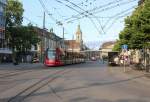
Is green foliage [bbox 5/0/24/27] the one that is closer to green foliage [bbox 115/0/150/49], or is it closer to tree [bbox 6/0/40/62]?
tree [bbox 6/0/40/62]

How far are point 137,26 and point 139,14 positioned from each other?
2.49m

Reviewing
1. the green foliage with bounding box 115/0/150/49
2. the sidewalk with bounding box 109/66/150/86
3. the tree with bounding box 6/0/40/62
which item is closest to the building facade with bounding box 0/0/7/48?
the tree with bounding box 6/0/40/62

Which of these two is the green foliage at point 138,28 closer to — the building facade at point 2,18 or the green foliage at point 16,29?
the building facade at point 2,18

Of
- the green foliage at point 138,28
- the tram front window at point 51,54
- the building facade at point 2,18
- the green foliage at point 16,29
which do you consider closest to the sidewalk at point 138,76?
the green foliage at point 138,28

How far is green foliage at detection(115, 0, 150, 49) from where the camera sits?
44062mm

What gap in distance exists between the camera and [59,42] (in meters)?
168

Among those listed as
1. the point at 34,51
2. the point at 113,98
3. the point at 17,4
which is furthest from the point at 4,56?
the point at 113,98

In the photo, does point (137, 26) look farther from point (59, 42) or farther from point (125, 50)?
point (59, 42)

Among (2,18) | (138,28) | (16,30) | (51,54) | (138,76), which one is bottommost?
(138,76)

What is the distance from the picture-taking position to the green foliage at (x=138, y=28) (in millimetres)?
44062

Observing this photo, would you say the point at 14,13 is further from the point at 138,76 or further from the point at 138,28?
the point at 138,76

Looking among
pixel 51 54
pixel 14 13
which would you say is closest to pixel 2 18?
pixel 14 13

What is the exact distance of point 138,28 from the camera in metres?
48.5

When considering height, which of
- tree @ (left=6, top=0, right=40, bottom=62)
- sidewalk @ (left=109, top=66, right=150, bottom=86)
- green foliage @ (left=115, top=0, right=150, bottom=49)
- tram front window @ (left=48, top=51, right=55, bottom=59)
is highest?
tree @ (left=6, top=0, right=40, bottom=62)
